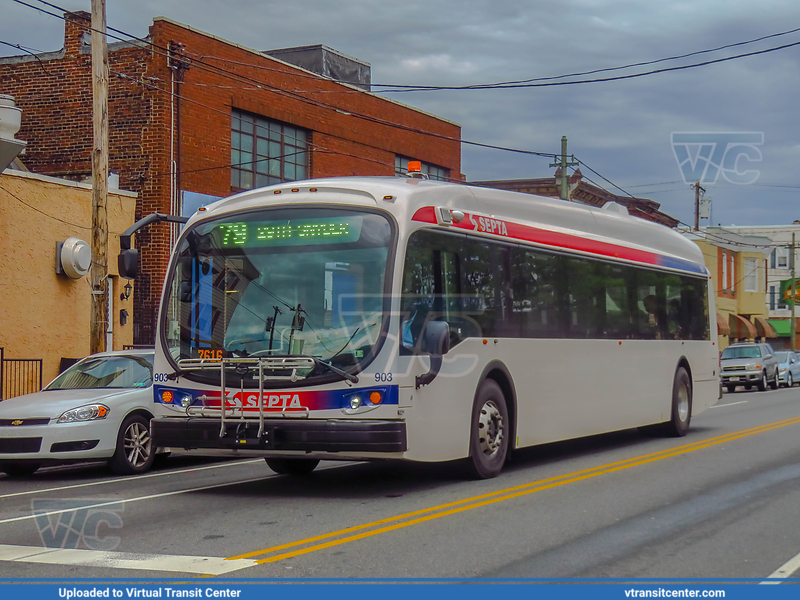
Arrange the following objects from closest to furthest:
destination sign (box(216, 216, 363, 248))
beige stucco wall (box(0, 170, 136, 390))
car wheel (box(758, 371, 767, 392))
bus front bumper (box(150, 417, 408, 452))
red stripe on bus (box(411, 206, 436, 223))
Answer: bus front bumper (box(150, 417, 408, 452)) → destination sign (box(216, 216, 363, 248)) → red stripe on bus (box(411, 206, 436, 223)) → beige stucco wall (box(0, 170, 136, 390)) → car wheel (box(758, 371, 767, 392))

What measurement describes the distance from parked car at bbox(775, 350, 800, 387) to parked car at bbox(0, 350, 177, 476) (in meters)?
31.3

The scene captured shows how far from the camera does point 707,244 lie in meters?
57.5

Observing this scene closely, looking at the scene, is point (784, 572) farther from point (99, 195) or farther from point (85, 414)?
point (99, 195)

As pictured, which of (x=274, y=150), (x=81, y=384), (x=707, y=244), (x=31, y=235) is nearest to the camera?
(x=81, y=384)

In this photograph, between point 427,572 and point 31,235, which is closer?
point 427,572

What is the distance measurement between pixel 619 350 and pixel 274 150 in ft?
54.7

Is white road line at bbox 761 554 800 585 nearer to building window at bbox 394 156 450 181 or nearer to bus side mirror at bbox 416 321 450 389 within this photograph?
bus side mirror at bbox 416 321 450 389

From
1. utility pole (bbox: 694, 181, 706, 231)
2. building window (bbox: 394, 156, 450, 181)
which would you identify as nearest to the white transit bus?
building window (bbox: 394, 156, 450, 181)

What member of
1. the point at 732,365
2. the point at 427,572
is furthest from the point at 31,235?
the point at 732,365

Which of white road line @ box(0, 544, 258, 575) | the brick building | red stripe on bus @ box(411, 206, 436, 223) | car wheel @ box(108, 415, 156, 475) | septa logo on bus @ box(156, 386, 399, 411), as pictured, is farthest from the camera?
the brick building

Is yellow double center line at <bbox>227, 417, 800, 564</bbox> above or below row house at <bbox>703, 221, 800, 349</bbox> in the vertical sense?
below

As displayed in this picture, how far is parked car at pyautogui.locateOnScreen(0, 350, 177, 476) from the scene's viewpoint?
38.8 feet

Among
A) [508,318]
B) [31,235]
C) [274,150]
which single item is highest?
[274,150]

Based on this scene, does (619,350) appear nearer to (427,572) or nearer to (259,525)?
(259,525)
